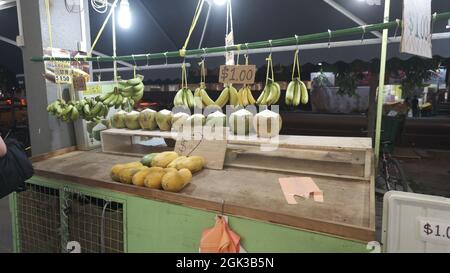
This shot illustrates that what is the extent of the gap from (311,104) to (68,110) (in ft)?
30.8

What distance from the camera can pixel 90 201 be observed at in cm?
182

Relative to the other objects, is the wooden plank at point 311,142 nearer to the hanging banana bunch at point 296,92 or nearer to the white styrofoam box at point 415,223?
the hanging banana bunch at point 296,92

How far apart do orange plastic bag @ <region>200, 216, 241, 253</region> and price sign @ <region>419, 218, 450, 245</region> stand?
2.36 ft

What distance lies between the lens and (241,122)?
1995 millimetres

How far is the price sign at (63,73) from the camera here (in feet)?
8.58

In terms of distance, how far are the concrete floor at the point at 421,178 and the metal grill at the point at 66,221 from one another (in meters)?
1.16

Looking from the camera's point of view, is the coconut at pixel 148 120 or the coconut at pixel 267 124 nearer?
the coconut at pixel 267 124

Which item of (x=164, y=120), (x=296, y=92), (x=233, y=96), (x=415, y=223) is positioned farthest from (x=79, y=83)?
(x=415, y=223)

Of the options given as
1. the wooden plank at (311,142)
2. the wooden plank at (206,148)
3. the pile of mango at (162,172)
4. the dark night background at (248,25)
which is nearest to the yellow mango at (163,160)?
the pile of mango at (162,172)

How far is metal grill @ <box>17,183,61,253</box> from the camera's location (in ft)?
6.62

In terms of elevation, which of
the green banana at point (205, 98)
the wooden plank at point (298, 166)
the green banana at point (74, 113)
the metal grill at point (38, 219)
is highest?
the green banana at point (205, 98)
